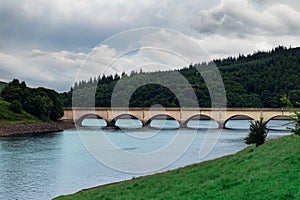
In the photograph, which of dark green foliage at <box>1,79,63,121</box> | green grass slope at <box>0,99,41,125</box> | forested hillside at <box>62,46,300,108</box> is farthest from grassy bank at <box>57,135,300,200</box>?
dark green foliage at <box>1,79,63,121</box>

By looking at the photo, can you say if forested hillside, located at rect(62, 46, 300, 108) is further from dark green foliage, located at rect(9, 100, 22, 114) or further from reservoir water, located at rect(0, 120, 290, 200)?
reservoir water, located at rect(0, 120, 290, 200)

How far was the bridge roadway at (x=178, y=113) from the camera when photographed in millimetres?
116406

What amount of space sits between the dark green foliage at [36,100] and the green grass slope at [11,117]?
242 cm

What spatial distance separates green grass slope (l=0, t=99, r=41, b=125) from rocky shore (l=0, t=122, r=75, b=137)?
2811 millimetres

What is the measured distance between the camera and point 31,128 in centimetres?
10531

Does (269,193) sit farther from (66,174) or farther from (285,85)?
(285,85)

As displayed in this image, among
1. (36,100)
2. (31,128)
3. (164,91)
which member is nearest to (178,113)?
(164,91)

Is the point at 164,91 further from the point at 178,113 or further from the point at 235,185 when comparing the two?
the point at 235,185

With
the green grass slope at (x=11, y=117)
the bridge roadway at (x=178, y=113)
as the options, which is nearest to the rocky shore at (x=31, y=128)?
the green grass slope at (x=11, y=117)

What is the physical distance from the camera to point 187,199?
64.2ft

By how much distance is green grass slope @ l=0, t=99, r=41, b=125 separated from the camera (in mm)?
106775

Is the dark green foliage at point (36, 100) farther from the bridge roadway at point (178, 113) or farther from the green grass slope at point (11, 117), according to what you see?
the bridge roadway at point (178, 113)

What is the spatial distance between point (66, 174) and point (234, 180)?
82.6 feet

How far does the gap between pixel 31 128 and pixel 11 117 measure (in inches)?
295
